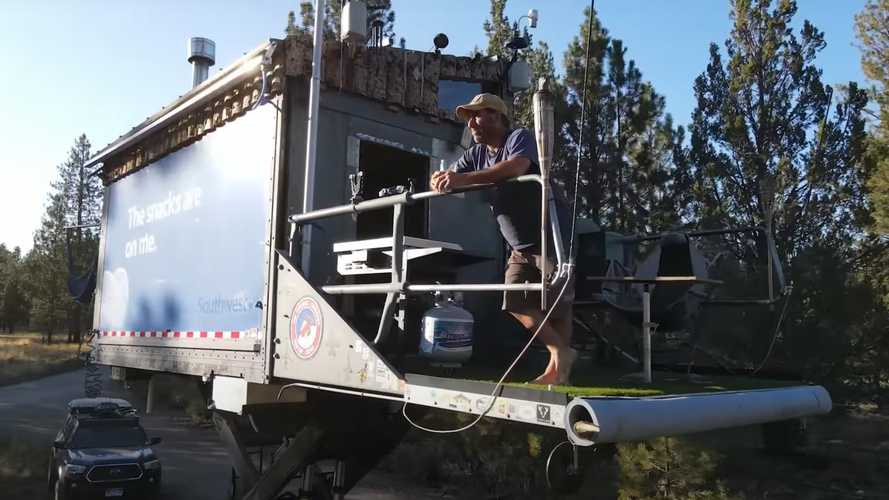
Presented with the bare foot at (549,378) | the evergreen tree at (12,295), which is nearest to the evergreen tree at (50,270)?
the evergreen tree at (12,295)

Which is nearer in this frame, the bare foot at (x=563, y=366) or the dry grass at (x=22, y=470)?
the bare foot at (x=563, y=366)

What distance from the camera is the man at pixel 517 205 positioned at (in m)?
3.35

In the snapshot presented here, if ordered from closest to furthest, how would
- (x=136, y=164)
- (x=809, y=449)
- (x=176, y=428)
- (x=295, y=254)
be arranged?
1. (x=295, y=254)
2. (x=136, y=164)
3. (x=809, y=449)
4. (x=176, y=428)

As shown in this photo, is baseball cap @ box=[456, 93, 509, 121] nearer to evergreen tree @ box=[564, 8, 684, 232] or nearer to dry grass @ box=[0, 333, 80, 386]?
evergreen tree @ box=[564, 8, 684, 232]

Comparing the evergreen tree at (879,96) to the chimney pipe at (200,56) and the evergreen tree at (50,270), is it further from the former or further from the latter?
the evergreen tree at (50,270)

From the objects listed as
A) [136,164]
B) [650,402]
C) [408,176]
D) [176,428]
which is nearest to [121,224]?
[136,164]

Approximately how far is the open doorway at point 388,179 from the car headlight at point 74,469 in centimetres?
873

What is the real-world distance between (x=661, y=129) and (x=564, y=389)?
15.8 metres

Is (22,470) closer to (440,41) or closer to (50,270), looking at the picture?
(440,41)

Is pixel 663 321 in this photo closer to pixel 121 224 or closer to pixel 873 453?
pixel 121 224

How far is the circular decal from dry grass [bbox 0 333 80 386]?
98.7 ft

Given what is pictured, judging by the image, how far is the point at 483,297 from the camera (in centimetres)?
554

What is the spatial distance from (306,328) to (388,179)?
8.60 feet

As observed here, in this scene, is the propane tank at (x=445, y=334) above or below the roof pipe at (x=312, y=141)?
below
